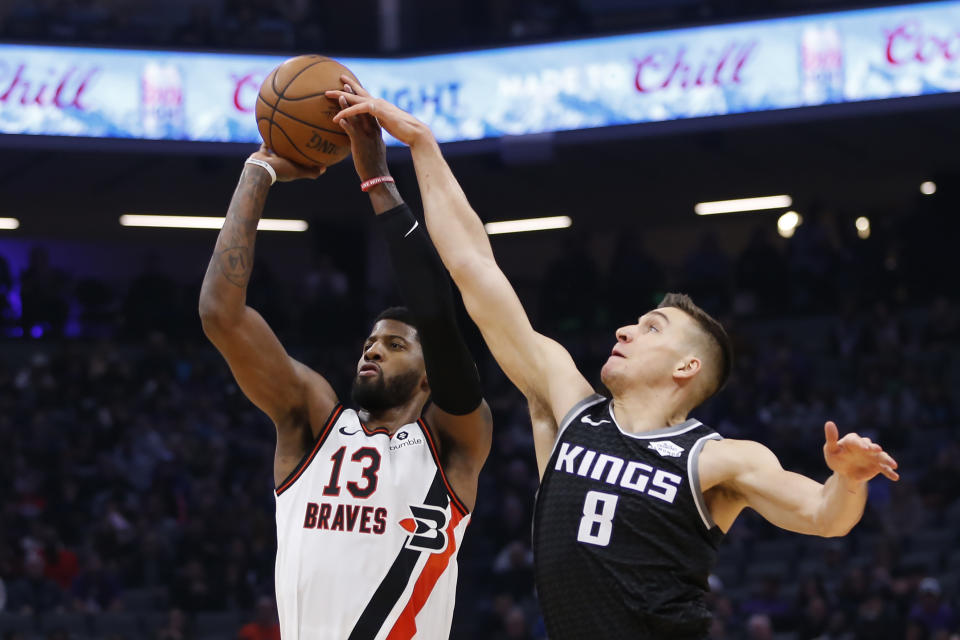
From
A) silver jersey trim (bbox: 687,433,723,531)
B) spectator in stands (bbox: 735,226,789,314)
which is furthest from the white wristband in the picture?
spectator in stands (bbox: 735,226,789,314)

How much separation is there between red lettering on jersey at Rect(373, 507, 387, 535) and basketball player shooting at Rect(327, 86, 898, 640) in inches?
24.2

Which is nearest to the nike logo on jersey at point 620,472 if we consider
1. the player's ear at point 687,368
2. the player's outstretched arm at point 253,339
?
the player's ear at point 687,368

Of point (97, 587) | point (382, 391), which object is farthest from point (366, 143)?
point (97, 587)

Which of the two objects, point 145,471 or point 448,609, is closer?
point 448,609

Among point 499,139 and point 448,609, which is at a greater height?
point 499,139

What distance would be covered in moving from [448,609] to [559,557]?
3.02ft

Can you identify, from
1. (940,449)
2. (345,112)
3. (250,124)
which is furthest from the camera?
(250,124)

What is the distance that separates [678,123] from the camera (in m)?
15.6

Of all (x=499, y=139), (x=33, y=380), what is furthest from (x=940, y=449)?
(x=33, y=380)

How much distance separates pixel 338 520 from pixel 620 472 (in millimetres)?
1097

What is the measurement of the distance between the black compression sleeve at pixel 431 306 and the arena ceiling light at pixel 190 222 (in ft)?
56.2

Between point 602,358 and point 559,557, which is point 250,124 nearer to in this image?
point 602,358

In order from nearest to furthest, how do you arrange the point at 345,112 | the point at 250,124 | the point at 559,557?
the point at 559,557
the point at 345,112
the point at 250,124

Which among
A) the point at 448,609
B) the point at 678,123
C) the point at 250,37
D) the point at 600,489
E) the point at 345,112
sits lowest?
the point at 448,609
